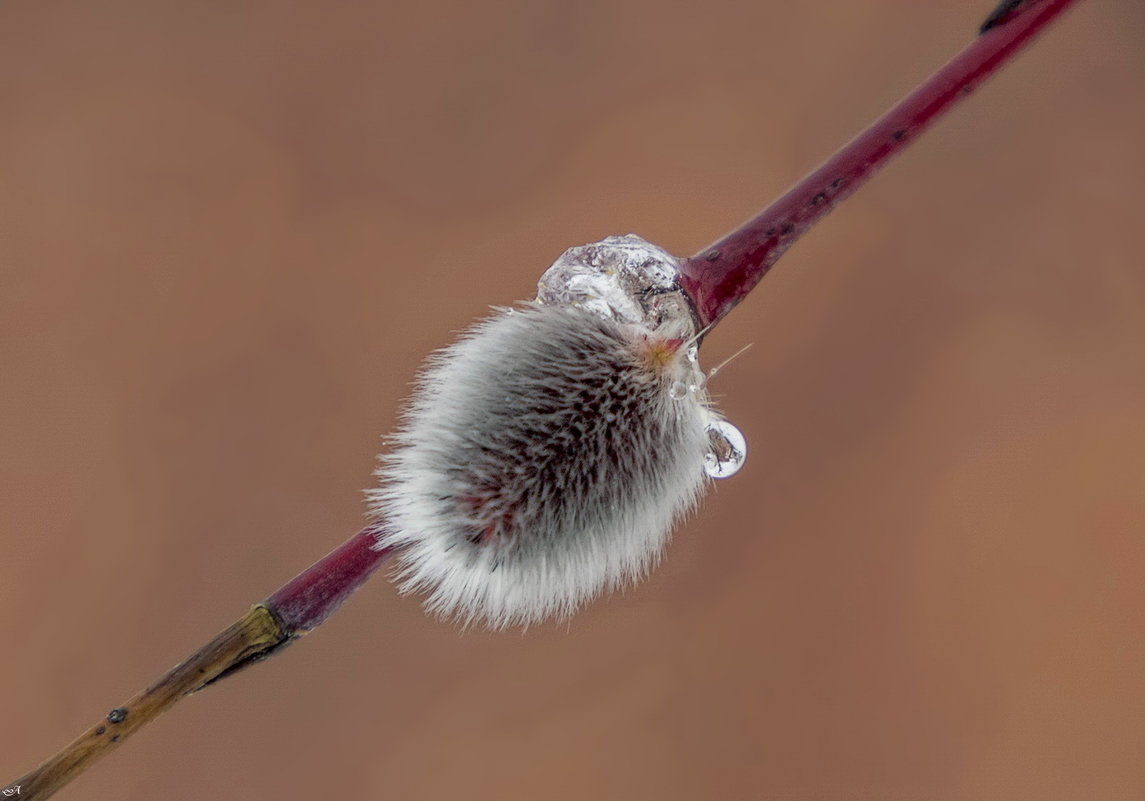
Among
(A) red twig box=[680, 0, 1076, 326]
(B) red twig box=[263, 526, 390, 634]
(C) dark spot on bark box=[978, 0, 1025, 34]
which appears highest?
(C) dark spot on bark box=[978, 0, 1025, 34]

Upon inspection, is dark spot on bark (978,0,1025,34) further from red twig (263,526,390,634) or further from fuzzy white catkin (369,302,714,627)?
red twig (263,526,390,634)

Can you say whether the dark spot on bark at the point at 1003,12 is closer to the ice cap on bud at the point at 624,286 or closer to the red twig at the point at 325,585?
the ice cap on bud at the point at 624,286

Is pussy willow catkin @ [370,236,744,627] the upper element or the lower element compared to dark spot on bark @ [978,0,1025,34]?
lower

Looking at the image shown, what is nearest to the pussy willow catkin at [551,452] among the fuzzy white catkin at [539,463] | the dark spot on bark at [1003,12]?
the fuzzy white catkin at [539,463]

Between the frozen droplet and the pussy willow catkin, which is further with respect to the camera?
the frozen droplet

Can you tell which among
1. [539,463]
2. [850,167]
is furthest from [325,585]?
[850,167]

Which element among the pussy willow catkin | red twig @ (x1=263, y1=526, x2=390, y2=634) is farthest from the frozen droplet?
red twig @ (x1=263, y1=526, x2=390, y2=634)
